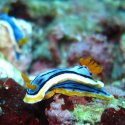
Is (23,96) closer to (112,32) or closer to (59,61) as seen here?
(59,61)

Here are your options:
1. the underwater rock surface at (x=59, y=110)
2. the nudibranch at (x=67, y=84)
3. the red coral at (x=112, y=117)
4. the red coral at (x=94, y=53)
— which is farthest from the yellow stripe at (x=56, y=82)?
the red coral at (x=94, y=53)

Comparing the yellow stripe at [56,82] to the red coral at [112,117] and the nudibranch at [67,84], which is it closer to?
the nudibranch at [67,84]

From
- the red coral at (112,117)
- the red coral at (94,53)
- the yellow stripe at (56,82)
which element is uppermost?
the yellow stripe at (56,82)

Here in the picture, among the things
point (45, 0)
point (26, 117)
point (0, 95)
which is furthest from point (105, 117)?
point (45, 0)

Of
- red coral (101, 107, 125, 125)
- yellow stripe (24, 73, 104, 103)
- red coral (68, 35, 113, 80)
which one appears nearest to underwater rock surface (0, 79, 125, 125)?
red coral (101, 107, 125, 125)

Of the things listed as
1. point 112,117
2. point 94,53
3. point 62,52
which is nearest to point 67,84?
point 112,117

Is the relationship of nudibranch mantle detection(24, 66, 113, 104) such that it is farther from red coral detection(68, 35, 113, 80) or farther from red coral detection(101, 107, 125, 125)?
red coral detection(68, 35, 113, 80)

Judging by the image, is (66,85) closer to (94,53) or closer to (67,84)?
(67,84)
